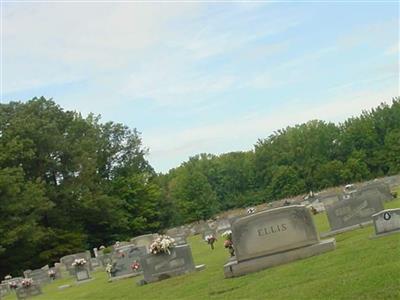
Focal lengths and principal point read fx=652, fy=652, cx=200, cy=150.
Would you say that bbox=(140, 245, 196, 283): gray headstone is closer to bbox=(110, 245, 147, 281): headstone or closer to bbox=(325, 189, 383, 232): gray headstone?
bbox=(110, 245, 147, 281): headstone

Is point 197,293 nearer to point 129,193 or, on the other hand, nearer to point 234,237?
point 234,237

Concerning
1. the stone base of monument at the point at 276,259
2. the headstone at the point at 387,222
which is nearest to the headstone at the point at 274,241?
the stone base of monument at the point at 276,259

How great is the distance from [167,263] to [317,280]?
7.48 m

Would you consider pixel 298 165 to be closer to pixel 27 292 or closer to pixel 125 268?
pixel 27 292

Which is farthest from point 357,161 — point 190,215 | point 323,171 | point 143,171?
point 143,171

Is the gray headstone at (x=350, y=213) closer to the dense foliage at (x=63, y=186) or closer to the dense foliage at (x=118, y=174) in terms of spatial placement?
the dense foliage at (x=63, y=186)

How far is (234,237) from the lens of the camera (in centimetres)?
1298

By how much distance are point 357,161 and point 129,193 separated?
33.2m

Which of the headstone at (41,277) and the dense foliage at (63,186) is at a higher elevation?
the dense foliage at (63,186)

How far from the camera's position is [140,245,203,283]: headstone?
16.1 meters

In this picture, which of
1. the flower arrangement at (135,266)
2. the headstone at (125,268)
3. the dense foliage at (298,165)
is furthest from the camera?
the dense foliage at (298,165)

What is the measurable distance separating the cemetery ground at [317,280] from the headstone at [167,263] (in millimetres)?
836

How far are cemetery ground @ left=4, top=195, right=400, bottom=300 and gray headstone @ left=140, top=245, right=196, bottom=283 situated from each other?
836 millimetres

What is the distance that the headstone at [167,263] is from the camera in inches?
635
